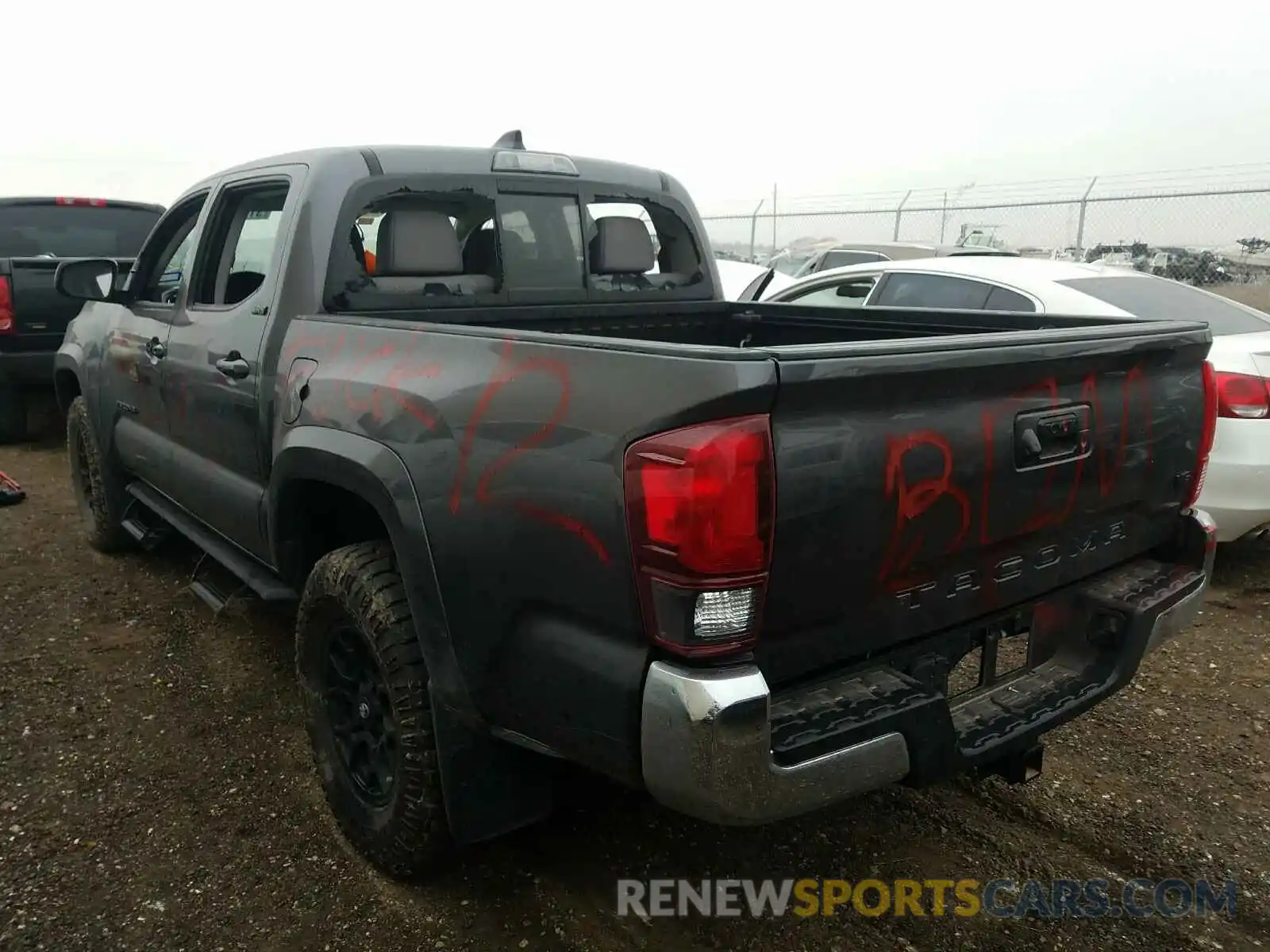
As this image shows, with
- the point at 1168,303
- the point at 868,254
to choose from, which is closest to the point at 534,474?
the point at 1168,303

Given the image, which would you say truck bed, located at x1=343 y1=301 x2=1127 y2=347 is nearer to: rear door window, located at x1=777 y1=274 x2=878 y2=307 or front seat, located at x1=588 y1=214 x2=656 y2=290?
front seat, located at x1=588 y1=214 x2=656 y2=290

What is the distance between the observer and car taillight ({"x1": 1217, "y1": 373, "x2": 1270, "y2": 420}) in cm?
441

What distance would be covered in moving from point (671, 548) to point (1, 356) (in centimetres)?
740

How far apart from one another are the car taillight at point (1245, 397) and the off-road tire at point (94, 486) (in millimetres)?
5212

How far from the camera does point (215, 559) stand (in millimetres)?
3805

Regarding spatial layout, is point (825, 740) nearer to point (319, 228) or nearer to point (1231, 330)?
point (319, 228)

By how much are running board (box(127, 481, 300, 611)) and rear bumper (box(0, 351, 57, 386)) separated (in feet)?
11.4

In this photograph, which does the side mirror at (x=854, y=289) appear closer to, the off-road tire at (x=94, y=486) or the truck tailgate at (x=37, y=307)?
the off-road tire at (x=94, y=486)

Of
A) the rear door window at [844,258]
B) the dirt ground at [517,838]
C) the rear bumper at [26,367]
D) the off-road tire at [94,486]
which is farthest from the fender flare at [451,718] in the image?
the rear door window at [844,258]

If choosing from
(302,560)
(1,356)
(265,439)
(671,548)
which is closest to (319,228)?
(265,439)

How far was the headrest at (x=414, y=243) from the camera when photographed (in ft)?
10.0

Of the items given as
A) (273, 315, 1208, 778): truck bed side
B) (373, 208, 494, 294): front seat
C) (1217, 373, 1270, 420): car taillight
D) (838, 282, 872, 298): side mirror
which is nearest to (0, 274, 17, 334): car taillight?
(373, 208, 494, 294): front seat

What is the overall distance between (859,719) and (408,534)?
3.58ft

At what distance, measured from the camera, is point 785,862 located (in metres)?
2.73
